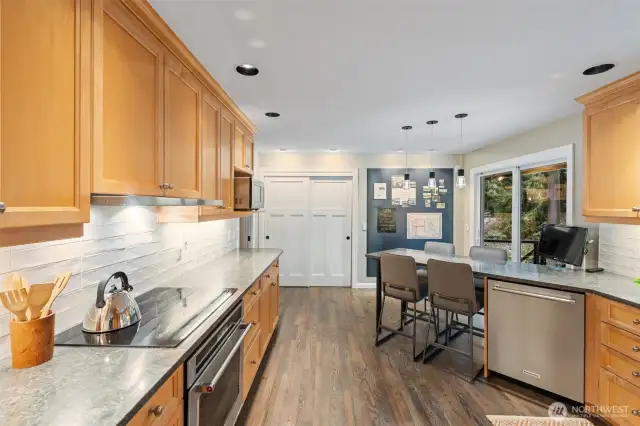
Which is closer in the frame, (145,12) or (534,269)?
(145,12)

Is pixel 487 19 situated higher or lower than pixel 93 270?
higher

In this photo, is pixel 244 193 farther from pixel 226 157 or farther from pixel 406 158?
pixel 406 158

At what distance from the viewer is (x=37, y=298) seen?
3.64ft

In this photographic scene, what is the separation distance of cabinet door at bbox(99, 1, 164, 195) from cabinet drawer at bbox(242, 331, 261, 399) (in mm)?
1293

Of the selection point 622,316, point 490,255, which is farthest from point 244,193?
point 622,316

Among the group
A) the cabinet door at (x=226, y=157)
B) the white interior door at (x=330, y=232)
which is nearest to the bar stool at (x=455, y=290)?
the cabinet door at (x=226, y=157)

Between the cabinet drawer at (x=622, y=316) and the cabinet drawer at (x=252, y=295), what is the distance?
2414 millimetres

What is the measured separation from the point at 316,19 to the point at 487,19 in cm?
86

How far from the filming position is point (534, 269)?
2752 mm

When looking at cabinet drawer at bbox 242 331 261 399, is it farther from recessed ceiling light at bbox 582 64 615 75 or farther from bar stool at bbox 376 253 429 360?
recessed ceiling light at bbox 582 64 615 75

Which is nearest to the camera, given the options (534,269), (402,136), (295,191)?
(534,269)

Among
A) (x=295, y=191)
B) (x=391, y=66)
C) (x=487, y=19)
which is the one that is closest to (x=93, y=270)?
(x=391, y=66)

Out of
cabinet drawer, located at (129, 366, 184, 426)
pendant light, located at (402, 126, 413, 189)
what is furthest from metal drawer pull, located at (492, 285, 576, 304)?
cabinet drawer, located at (129, 366, 184, 426)

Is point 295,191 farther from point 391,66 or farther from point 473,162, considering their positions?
point 391,66
